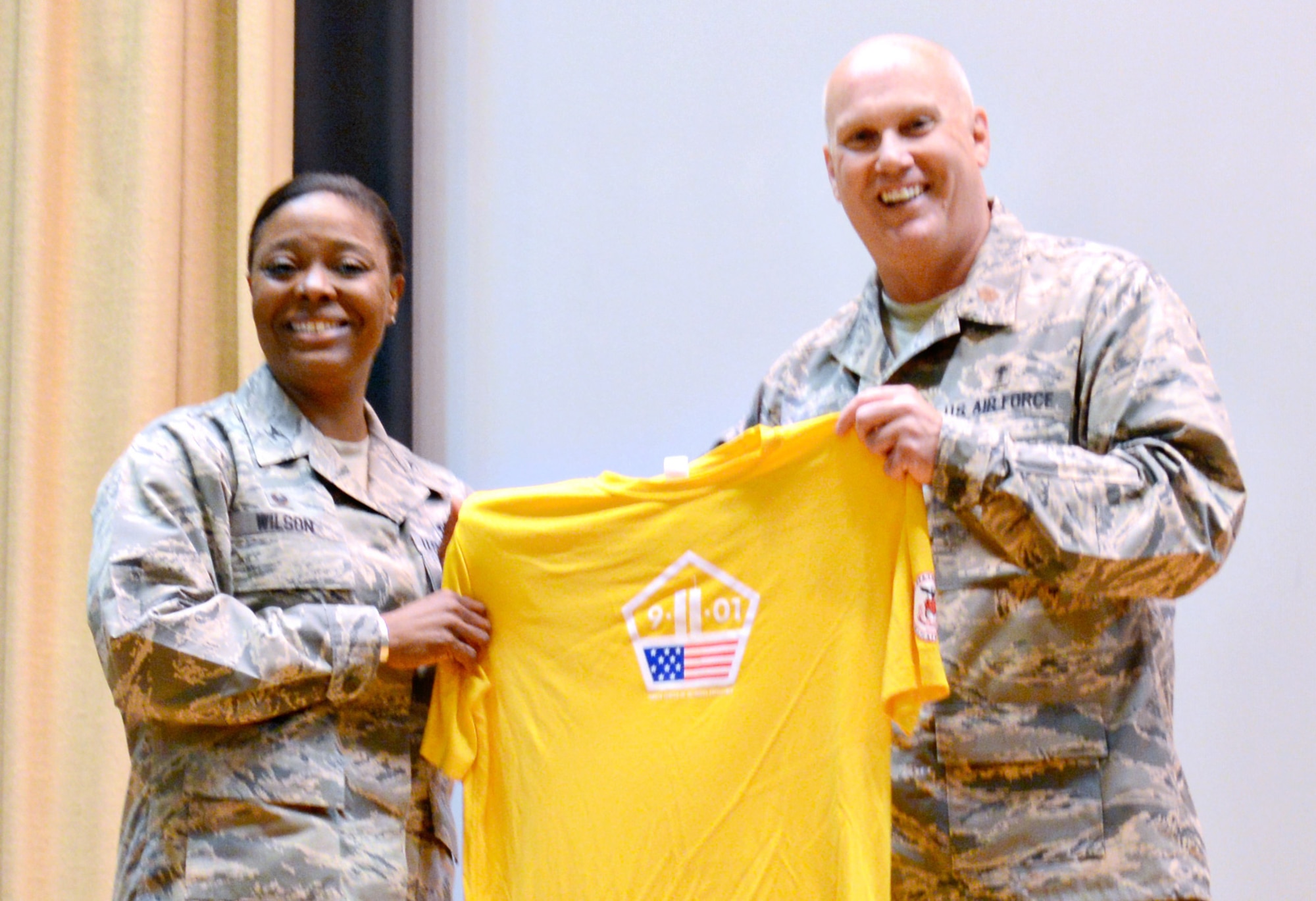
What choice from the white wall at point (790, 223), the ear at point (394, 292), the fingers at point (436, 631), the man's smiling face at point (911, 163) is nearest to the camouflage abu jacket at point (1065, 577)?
the man's smiling face at point (911, 163)

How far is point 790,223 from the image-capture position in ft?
10.1

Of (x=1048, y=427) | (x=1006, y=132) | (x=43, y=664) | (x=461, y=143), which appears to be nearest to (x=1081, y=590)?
(x=1048, y=427)

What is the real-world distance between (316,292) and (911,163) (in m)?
0.93

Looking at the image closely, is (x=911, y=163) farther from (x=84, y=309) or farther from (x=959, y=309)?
(x=84, y=309)

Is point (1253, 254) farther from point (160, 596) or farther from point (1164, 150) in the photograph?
point (160, 596)

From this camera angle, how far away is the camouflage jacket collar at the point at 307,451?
6.84 ft

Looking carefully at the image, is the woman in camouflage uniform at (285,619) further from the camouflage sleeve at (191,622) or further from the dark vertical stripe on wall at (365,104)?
the dark vertical stripe on wall at (365,104)

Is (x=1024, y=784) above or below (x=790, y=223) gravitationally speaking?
below

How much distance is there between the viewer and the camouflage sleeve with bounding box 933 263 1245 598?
1738 millimetres

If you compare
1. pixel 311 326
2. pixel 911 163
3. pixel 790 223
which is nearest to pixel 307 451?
pixel 311 326

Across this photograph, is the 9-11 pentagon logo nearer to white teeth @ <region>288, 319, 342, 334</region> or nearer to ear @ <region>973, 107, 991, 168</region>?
white teeth @ <region>288, 319, 342, 334</region>

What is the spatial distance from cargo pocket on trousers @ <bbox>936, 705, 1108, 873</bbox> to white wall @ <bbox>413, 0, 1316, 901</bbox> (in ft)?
3.03

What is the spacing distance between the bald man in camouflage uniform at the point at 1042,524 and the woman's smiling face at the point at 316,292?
0.80 m

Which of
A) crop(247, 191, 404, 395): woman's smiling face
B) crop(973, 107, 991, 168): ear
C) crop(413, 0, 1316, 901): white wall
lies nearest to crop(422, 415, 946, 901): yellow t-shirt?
crop(247, 191, 404, 395): woman's smiling face
